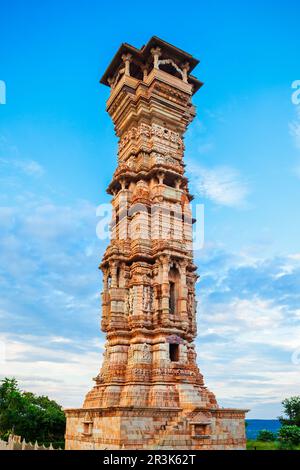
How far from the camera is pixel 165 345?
25.2 m

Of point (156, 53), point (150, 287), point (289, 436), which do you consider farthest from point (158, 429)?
point (156, 53)

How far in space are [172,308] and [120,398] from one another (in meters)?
6.54


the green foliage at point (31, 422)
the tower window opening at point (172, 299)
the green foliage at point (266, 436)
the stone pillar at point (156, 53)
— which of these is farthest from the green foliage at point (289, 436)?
the stone pillar at point (156, 53)

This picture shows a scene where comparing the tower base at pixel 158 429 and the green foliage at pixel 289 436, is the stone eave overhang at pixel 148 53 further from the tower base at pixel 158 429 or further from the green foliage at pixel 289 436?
the green foliage at pixel 289 436

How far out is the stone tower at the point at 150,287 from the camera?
22.1m

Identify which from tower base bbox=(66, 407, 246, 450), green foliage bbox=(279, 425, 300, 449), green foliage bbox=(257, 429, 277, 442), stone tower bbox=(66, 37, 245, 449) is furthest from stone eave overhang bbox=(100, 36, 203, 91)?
green foliage bbox=(257, 429, 277, 442)

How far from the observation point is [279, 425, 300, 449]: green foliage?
32.5 m

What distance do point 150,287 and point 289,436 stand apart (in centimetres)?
1864

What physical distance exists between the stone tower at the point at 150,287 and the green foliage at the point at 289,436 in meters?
11.1

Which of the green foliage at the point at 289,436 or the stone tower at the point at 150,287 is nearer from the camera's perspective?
the stone tower at the point at 150,287

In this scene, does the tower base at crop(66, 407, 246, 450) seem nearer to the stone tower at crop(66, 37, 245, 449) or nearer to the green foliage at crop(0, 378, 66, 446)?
the stone tower at crop(66, 37, 245, 449)

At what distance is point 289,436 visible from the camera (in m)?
34.1

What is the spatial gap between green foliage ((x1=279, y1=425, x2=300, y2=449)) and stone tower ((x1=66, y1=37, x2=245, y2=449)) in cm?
1112
